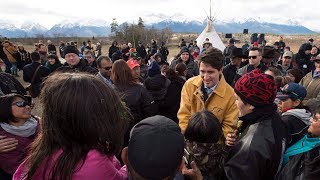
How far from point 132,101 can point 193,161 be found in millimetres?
2061

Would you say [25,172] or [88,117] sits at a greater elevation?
[88,117]

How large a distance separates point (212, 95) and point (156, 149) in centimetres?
194

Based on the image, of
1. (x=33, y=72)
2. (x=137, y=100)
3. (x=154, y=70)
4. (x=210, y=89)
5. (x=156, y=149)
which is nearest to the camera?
(x=156, y=149)

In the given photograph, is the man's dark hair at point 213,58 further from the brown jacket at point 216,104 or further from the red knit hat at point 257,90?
the red knit hat at point 257,90

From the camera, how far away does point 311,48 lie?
9.78 meters

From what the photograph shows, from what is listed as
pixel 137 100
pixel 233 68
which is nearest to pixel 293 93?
pixel 137 100

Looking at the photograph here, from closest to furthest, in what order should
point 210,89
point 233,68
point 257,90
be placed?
point 257,90 → point 210,89 → point 233,68

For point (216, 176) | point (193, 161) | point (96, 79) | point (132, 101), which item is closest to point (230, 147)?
point (216, 176)

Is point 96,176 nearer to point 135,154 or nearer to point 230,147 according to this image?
point 135,154

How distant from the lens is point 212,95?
10.1ft

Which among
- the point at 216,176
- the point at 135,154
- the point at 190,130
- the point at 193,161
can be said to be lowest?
the point at 216,176

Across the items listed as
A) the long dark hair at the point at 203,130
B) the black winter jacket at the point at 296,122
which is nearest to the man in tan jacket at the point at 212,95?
the black winter jacket at the point at 296,122

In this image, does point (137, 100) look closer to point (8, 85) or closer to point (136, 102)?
point (136, 102)

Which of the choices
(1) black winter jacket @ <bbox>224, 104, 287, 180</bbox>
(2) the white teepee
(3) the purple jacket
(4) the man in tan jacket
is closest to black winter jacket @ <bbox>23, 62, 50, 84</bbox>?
(3) the purple jacket
